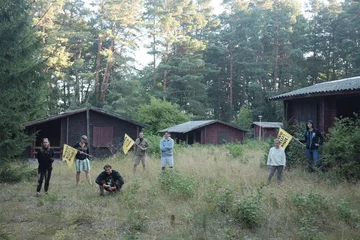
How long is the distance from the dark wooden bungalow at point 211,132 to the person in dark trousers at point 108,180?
20878 mm

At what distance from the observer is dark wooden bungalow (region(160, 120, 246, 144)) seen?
31.3m

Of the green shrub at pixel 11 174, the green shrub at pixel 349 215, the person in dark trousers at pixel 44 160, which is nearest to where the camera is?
the green shrub at pixel 349 215

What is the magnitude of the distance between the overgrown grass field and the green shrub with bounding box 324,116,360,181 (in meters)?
0.63

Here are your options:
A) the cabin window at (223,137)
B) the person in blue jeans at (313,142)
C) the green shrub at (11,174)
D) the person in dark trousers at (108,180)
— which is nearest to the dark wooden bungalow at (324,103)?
the person in blue jeans at (313,142)

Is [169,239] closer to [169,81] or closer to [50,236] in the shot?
[50,236]

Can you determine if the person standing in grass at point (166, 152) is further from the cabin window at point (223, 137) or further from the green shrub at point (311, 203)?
the cabin window at point (223, 137)

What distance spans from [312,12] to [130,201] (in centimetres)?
4601

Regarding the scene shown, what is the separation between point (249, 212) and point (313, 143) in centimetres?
499

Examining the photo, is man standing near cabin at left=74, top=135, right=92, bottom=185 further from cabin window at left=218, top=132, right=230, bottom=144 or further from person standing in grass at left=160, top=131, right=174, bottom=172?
cabin window at left=218, top=132, right=230, bottom=144

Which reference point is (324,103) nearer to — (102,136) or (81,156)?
(81,156)

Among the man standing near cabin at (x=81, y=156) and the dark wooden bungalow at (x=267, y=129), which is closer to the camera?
the man standing near cabin at (x=81, y=156)

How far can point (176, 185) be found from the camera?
9164mm

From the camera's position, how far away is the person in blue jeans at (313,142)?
1056 cm

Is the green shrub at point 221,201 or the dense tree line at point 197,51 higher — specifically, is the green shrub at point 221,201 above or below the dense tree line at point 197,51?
below
